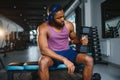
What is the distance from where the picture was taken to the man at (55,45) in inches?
79.0

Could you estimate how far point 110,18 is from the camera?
6281mm

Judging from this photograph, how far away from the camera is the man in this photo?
2.01 meters

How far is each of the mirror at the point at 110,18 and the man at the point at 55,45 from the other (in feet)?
11.2

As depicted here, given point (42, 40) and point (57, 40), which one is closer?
point (42, 40)

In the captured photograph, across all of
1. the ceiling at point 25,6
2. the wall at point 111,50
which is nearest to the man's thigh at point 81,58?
the wall at point 111,50

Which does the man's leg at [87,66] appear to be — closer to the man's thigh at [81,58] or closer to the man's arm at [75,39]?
the man's thigh at [81,58]

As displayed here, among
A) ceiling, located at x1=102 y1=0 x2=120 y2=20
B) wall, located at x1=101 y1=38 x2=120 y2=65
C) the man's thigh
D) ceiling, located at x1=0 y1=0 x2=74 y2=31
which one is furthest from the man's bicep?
ceiling, located at x1=0 y1=0 x2=74 y2=31

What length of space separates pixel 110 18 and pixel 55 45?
440 cm

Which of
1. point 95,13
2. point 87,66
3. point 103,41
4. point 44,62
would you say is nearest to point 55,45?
point 44,62

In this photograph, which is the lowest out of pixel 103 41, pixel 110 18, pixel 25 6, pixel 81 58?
pixel 81 58

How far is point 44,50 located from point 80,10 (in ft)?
18.8

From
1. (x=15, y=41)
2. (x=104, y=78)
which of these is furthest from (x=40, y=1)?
(x=104, y=78)

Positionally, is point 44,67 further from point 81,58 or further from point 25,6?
point 25,6

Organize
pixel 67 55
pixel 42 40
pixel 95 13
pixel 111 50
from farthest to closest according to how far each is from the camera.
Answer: pixel 95 13 → pixel 111 50 → pixel 67 55 → pixel 42 40
